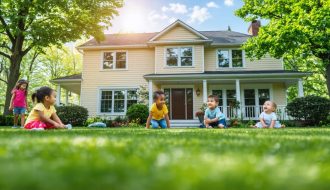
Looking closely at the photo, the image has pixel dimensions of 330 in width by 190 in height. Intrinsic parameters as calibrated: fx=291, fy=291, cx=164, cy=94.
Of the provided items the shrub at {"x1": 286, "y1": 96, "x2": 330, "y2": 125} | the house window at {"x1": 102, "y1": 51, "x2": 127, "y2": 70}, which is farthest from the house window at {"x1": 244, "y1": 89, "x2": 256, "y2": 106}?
the house window at {"x1": 102, "y1": 51, "x2": 127, "y2": 70}

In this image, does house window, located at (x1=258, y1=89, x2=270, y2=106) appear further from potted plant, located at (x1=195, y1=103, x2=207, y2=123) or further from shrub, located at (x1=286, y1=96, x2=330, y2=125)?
potted plant, located at (x1=195, y1=103, x2=207, y2=123)

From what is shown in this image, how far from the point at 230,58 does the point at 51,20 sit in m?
11.9

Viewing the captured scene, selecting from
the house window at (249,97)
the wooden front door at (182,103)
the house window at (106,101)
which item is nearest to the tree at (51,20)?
the house window at (106,101)

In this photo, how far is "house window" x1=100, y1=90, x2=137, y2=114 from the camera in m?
20.0

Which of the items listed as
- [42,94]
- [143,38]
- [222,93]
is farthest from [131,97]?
[42,94]

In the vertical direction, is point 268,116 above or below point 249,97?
below

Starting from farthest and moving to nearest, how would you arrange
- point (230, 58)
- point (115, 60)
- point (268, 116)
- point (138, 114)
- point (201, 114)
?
point (115, 60) < point (230, 58) < point (201, 114) < point (138, 114) < point (268, 116)

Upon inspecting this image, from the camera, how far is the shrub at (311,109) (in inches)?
564

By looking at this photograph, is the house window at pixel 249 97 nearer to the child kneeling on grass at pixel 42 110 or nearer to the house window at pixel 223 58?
the house window at pixel 223 58

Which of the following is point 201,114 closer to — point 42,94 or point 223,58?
point 223,58

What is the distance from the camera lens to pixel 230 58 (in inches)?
791

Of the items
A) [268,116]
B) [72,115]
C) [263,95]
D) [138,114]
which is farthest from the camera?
[263,95]

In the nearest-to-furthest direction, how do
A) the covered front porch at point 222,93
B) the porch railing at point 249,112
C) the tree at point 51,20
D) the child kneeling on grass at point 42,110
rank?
the child kneeling on grass at point 42,110
the tree at point 51,20
the porch railing at point 249,112
the covered front porch at point 222,93

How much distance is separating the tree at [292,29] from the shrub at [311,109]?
131 inches
